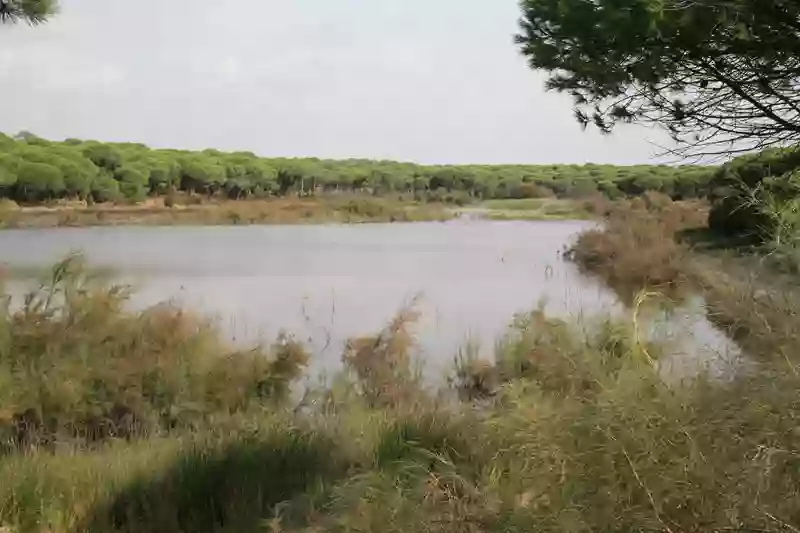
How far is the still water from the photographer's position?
10953 millimetres

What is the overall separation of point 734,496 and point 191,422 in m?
5.40

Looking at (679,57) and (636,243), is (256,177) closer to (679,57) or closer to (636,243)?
(636,243)

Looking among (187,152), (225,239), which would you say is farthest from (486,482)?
(187,152)

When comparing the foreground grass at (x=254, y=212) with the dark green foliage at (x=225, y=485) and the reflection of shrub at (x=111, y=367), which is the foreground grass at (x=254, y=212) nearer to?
the reflection of shrub at (x=111, y=367)

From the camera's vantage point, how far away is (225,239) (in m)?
21.4

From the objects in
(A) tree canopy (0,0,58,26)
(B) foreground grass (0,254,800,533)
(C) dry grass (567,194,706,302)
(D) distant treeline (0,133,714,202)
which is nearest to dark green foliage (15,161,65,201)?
(D) distant treeline (0,133,714,202)

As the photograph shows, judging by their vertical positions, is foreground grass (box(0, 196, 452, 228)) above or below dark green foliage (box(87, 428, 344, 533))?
above

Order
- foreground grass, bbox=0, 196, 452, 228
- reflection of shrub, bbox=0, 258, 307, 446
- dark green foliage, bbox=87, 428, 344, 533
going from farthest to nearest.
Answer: foreground grass, bbox=0, 196, 452, 228
reflection of shrub, bbox=0, 258, 307, 446
dark green foliage, bbox=87, 428, 344, 533

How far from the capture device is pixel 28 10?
5.69 m

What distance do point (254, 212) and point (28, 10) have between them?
22.3 m

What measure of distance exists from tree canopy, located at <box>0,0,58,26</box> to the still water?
14.5ft

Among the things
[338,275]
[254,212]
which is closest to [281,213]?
[254,212]

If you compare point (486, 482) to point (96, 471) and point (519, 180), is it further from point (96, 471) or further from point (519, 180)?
point (519, 180)

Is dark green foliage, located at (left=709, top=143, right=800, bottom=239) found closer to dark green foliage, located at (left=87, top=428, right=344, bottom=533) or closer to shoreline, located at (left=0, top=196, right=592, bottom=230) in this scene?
dark green foliage, located at (left=87, top=428, right=344, bottom=533)
